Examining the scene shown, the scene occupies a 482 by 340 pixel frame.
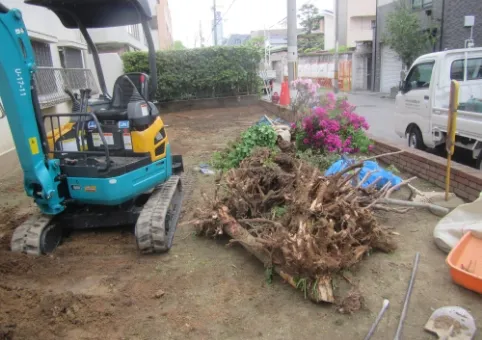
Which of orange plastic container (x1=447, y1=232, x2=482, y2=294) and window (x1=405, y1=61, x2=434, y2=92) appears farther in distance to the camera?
window (x1=405, y1=61, x2=434, y2=92)

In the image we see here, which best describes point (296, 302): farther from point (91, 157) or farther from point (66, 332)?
point (91, 157)

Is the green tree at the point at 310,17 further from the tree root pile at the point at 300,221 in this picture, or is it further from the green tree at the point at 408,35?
the tree root pile at the point at 300,221

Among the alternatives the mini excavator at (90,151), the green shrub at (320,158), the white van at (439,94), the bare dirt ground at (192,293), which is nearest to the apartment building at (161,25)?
the white van at (439,94)

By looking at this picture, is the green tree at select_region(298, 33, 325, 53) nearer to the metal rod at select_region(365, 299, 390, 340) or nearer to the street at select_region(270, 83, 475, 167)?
the street at select_region(270, 83, 475, 167)

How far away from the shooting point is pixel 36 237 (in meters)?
4.31

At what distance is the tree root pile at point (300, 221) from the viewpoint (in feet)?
11.4

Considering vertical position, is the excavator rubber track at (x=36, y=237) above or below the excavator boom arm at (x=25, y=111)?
below

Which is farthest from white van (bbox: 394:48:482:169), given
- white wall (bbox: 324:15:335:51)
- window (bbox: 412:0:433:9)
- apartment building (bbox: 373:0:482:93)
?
white wall (bbox: 324:15:335:51)

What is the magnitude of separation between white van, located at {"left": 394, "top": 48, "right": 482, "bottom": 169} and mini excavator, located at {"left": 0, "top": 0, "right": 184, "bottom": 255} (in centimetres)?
439

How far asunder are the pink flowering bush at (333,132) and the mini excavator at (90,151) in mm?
2820

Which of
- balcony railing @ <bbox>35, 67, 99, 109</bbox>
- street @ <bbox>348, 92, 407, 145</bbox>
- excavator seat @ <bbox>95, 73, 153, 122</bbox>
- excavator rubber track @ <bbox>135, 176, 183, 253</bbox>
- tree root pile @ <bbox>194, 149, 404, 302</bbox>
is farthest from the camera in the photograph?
street @ <bbox>348, 92, 407, 145</bbox>

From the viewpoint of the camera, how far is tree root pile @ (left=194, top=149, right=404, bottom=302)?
348 cm

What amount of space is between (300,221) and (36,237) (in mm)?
2739

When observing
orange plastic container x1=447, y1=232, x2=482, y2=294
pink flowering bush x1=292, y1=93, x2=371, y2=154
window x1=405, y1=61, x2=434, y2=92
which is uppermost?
window x1=405, y1=61, x2=434, y2=92
